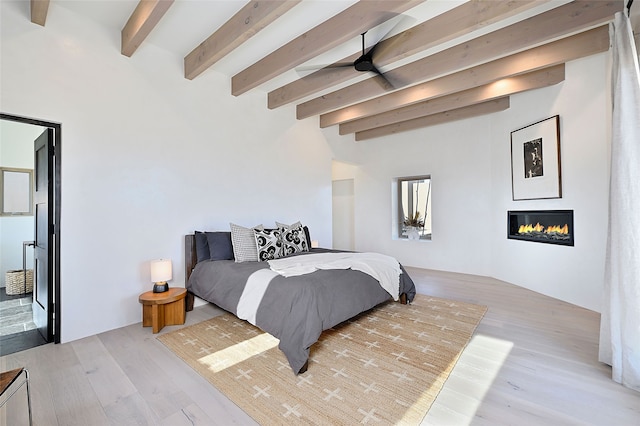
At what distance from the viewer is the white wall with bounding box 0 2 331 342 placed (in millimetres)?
2607

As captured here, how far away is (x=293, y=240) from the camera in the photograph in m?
3.98

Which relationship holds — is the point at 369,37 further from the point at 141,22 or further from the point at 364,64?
the point at 141,22

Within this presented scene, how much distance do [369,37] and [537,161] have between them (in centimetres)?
309

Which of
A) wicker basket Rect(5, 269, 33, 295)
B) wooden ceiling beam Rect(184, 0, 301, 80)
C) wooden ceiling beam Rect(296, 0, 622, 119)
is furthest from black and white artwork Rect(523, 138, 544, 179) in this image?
wicker basket Rect(5, 269, 33, 295)

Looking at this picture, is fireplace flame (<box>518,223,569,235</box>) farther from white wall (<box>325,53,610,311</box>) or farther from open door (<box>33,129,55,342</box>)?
open door (<box>33,129,55,342</box>)

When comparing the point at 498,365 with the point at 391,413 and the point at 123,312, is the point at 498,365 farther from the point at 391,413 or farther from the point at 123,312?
the point at 123,312

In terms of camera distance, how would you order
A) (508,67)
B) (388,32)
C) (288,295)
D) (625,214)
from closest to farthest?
1. (625,214)
2. (288,295)
3. (388,32)
4. (508,67)

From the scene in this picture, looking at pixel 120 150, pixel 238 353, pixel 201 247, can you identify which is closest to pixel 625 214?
pixel 238 353

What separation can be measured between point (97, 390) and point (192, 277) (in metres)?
1.55

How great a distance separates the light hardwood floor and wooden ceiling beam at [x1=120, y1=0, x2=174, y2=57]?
9.52 feet

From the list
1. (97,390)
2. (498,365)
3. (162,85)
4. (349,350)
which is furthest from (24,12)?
(498,365)

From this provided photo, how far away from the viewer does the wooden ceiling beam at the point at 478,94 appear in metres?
3.77

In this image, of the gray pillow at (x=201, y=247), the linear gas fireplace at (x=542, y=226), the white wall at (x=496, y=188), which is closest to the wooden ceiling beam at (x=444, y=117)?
the white wall at (x=496, y=188)

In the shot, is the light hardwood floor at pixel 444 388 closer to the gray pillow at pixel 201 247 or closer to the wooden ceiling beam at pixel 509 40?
the gray pillow at pixel 201 247
